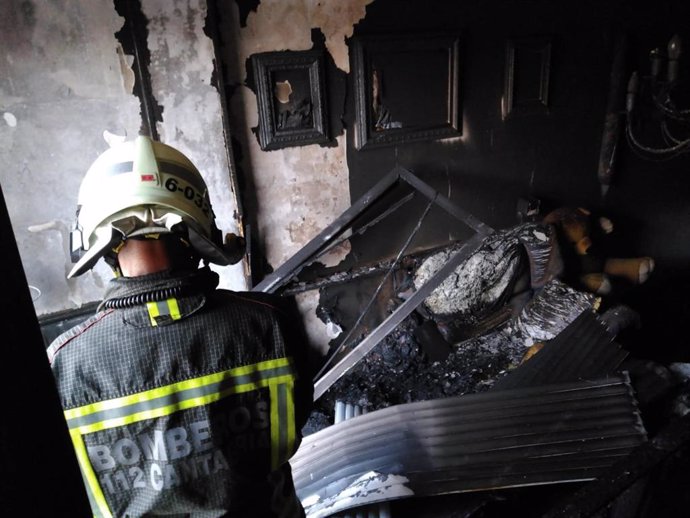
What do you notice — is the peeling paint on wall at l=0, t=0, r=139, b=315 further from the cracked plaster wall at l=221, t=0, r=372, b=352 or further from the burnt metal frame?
the burnt metal frame

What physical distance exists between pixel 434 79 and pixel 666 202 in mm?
3270

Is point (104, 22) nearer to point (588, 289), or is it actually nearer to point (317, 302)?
point (317, 302)

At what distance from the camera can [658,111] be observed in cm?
455

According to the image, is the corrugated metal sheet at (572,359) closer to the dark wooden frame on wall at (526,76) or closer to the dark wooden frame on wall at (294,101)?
the dark wooden frame on wall at (526,76)

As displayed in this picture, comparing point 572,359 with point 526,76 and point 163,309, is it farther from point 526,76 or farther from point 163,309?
point 163,309

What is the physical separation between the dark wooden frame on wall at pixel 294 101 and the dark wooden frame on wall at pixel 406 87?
0.28 meters

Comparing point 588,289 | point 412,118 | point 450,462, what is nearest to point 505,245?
point 588,289

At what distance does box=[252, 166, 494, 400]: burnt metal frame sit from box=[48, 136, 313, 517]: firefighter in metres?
1.64

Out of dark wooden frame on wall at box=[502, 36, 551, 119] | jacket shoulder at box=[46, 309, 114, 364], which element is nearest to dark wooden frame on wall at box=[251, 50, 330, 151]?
dark wooden frame on wall at box=[502, 36, 551, 119]

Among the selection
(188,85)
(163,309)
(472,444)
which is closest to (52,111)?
(188,85)

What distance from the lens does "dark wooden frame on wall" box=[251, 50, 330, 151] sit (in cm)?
281

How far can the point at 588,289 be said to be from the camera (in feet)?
12.3

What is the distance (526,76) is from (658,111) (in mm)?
1720

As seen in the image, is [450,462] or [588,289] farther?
[588,289]
